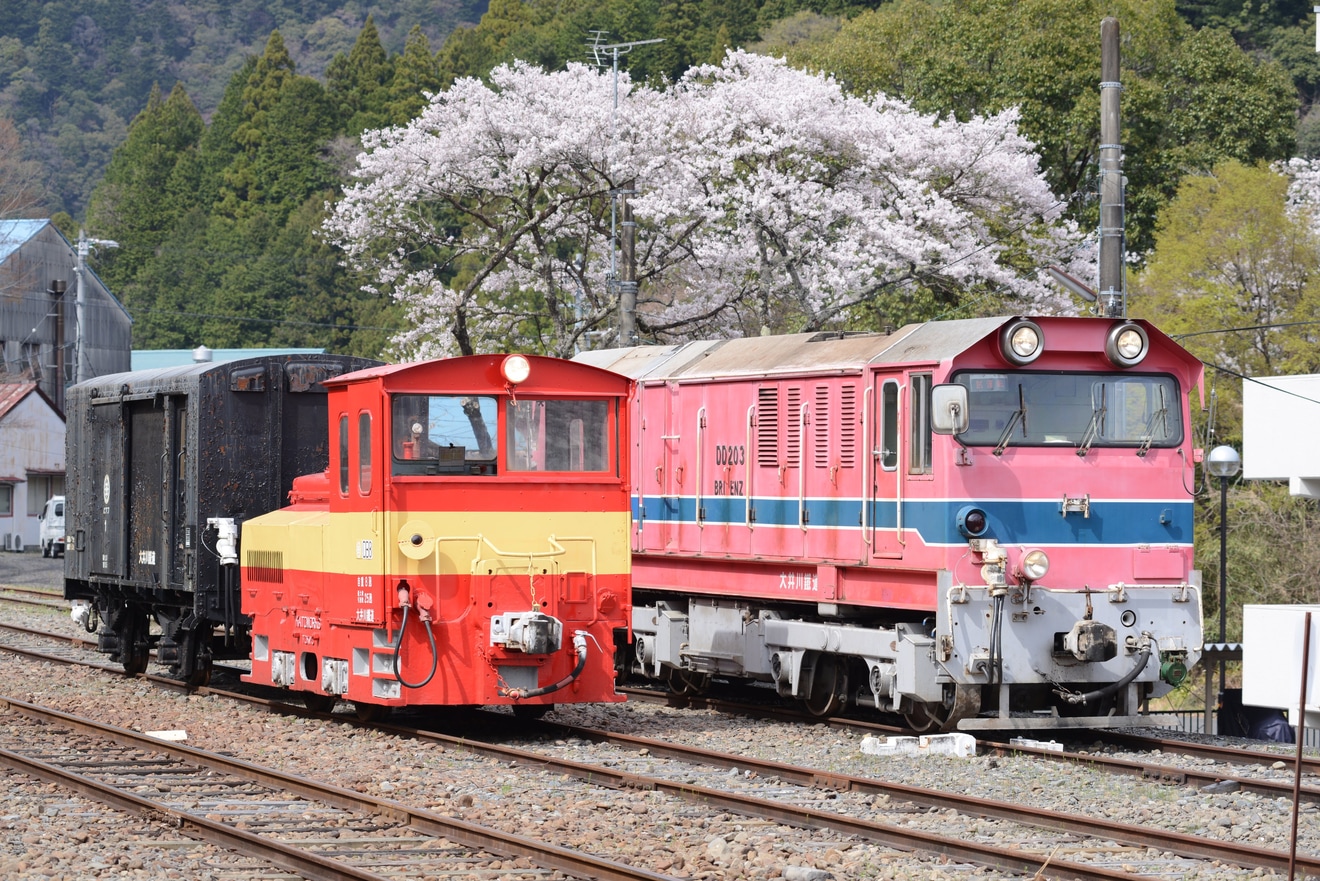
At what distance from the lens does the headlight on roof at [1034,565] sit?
45.1 feet

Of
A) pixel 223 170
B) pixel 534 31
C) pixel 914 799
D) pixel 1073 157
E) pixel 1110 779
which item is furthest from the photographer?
pixel 223 170

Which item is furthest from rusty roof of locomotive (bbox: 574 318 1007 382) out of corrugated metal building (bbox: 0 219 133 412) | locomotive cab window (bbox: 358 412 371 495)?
corrugated metal building (bbox: 0 219 133 412)

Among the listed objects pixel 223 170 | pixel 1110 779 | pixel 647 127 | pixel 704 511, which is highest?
pixel 223 170

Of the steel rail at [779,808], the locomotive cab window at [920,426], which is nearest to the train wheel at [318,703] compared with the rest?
the steel rail at [779,808]

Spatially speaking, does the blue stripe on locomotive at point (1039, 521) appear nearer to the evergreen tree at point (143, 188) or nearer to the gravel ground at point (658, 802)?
the gravel ground at point (658, 802)

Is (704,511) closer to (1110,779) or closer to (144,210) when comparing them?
(1110,779)

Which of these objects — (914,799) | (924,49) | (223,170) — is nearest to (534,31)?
(223,170)

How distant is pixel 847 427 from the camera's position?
1507 centimetres

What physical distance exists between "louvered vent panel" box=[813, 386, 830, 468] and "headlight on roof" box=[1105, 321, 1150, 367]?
2.53m

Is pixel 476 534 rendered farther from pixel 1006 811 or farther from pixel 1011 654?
pixel 1006 811

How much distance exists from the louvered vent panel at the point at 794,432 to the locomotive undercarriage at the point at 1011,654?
142cm

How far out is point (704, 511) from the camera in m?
17.3

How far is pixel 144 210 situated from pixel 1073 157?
7094 centimetres

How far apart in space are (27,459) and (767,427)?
155 ft
